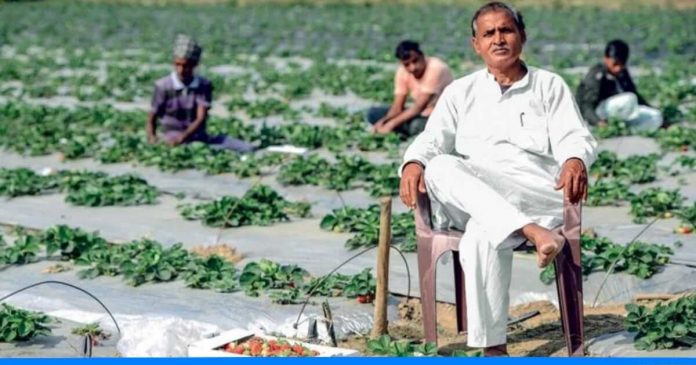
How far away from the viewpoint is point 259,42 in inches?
904

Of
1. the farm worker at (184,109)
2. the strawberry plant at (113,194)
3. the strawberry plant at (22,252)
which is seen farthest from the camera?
the farm worker at (184,109)

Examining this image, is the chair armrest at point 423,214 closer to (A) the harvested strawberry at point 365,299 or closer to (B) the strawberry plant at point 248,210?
(A) the harvested strawberry at point 365,299

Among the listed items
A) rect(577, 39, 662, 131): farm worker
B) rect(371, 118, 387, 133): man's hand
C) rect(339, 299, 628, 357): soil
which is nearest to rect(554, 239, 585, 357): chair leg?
rect(339, 299, 628, 357): soil

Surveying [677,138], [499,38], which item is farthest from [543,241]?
[677,138]

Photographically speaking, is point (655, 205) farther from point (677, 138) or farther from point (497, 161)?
point (497, 161)

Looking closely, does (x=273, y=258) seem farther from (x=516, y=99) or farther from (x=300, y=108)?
(x=300, y=108)

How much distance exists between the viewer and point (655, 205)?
8211mm

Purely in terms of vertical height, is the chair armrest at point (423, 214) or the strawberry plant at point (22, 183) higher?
the chair armrest at point (423, 214)

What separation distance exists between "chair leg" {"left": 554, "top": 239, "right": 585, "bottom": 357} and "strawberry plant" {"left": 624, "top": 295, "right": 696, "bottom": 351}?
28 centimetres

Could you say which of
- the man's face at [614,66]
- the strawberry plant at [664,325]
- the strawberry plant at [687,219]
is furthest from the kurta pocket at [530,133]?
the man's face at [614,66]

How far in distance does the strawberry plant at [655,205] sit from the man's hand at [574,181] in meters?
2.95

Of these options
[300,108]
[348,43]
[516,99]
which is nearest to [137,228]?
[516,99]

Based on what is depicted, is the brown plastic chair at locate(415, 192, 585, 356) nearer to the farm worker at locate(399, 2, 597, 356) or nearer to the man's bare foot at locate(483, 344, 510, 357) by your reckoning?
the farm worker at locate(399, 2, 597, 356)

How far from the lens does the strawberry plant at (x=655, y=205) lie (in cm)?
812
